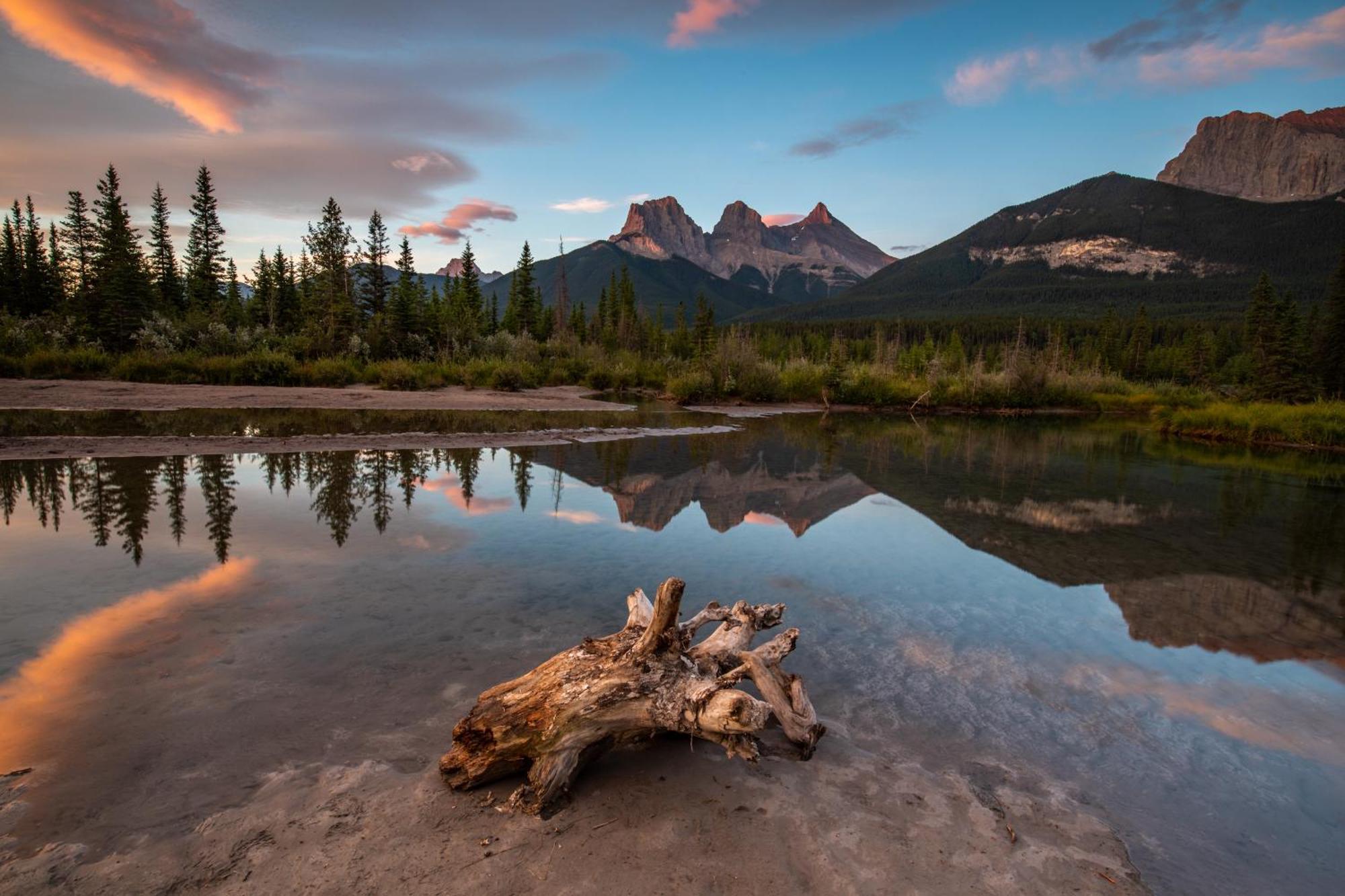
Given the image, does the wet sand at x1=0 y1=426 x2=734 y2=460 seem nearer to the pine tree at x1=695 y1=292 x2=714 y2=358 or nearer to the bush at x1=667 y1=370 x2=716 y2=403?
the bush at x1=667 y1=370 x2=716 y2=403

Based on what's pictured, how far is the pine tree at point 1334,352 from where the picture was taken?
4106 cm

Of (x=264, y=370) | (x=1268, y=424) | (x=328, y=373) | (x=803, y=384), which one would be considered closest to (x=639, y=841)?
(x=264, y=370)

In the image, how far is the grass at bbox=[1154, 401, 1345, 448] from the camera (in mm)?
28438

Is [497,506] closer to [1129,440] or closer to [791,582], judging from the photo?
[791,582]

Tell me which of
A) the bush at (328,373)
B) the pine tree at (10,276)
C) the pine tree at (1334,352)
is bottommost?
the bush at (328,373)

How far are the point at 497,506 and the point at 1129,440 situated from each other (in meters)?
30.1

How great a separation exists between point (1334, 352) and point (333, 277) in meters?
65.1

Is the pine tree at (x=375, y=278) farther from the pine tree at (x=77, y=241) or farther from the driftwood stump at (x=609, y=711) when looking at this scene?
the driftwood stump at (x=609, y=711)

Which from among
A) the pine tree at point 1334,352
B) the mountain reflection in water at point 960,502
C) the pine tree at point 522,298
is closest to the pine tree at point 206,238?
the pine tree at point 522,298

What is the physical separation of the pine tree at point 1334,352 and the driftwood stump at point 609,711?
54448mm

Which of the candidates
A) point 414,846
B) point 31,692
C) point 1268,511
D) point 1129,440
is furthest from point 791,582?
point 1129,440

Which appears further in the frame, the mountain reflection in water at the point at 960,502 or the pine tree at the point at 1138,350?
the pine tree at the point at 1138,350

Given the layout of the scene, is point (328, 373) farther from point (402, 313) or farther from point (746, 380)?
point (746, 380)

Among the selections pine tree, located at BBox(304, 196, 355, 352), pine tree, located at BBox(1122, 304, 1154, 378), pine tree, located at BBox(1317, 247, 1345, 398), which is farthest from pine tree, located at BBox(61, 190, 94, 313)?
pine tree, located at BBox(1122, 304, 1154, 378)
